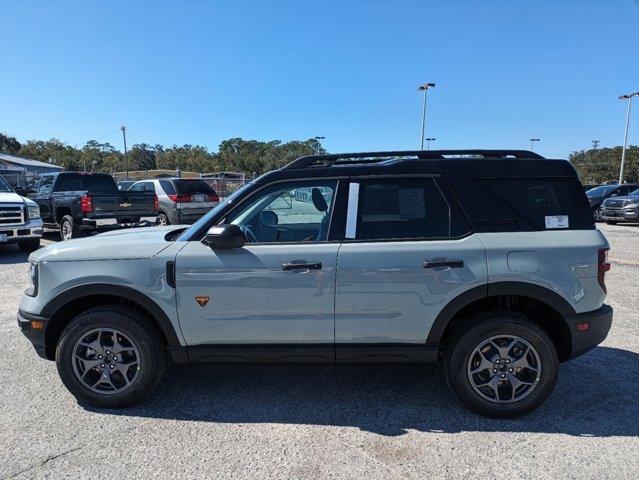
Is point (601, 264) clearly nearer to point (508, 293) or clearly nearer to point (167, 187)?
point (508, 293)

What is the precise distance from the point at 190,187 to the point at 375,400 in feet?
37.7

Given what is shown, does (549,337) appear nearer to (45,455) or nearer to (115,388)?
(115,388)

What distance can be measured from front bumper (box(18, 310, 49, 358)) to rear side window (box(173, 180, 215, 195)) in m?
10.4

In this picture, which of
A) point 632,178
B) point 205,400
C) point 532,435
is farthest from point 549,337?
point 632,178

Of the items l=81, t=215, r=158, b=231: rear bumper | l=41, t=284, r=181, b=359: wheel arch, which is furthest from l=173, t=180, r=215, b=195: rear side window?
l=41, t=284, r=181, b=359: wheel arch

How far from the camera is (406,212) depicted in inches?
132

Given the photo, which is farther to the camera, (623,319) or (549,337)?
(623,319)

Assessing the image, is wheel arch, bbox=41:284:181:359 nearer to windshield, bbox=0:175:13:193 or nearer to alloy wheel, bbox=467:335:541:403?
alloy wheel, bbox=467:335:541:403

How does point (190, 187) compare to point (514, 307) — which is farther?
point (190, 187)

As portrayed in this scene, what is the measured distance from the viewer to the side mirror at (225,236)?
10.3 feet

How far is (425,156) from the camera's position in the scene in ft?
12.1

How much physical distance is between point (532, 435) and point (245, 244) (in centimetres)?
237

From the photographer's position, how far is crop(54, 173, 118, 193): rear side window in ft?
41.1

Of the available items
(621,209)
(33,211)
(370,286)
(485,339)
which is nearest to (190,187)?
(33,211)
